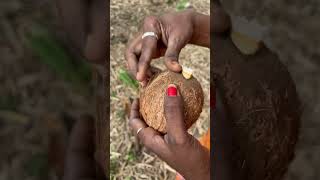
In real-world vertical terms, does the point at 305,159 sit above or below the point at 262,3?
below

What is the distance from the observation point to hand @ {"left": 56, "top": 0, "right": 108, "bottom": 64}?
0.40 meters

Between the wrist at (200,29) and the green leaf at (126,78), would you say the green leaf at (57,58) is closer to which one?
the wrist at (200,29)

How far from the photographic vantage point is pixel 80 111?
16.0 inches

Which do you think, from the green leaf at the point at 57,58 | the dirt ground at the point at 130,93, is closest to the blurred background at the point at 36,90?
the green leaf at the point at 57,58

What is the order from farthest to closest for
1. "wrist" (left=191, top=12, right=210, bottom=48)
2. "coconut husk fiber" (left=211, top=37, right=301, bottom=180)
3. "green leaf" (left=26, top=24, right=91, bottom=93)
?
"wrist" (left=191, top=12, right=210, bottom=48) < "coconut husk fiber" (left=211, top=37, right=301, bottom=180) < "green leaf" (left=26, top=24, right=91, bottom=93)

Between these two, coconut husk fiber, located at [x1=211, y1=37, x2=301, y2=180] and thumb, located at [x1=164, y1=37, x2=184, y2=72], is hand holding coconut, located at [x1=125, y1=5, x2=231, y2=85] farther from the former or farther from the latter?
coconut husk fiber, located at [x1=211, y1=37, x2=301, y2=180]

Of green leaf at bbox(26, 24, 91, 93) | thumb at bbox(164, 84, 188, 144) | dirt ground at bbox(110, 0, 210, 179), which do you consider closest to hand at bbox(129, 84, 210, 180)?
thumb at bbox(164, 84, 188, 144)

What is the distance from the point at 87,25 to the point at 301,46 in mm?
224

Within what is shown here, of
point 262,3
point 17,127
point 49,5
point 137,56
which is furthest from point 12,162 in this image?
point 137,56

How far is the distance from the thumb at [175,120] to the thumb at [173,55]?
99 mm

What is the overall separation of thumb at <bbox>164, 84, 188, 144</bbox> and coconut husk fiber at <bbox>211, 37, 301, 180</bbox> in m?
0.07

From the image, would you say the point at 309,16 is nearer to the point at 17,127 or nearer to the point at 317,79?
the point at 317,79

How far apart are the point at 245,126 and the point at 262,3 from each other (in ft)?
0.62

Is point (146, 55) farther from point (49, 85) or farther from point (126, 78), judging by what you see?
point (126, 78)
